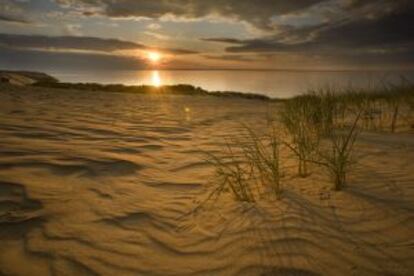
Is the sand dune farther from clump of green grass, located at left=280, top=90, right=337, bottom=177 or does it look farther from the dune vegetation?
clump of green grass, located at left=280, top=90, right=337, bottom=177

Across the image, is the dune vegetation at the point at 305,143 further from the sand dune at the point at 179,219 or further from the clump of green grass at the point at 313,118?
the sand dune at the point at 179,219

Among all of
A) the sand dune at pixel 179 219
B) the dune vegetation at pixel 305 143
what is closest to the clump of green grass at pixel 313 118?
the dune vegetation at pixel 305 143

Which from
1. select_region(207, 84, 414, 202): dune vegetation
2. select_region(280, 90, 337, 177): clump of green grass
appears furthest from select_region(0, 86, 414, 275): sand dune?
select_region(280, 90, 337, 177): clump of green grass

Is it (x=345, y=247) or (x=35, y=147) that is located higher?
(x=35, y=147)

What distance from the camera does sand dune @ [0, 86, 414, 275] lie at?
1.73 metres

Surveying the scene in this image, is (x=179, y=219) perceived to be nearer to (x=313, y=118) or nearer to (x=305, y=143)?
(x=305, y=143)

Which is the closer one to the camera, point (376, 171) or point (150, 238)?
point (150, 238)

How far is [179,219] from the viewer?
2283mm

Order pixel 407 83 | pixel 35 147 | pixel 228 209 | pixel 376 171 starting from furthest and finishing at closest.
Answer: pixel 407 83, pixel 35 147, pixel 376 171, pixel 228 209

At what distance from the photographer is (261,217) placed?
2201mm

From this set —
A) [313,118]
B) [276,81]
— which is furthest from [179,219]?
[276,81]

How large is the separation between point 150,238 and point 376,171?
192 cm

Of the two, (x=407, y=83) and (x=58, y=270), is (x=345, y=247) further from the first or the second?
(x=407, y=83)

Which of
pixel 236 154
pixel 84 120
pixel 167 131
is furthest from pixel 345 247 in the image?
pixel 84 120
